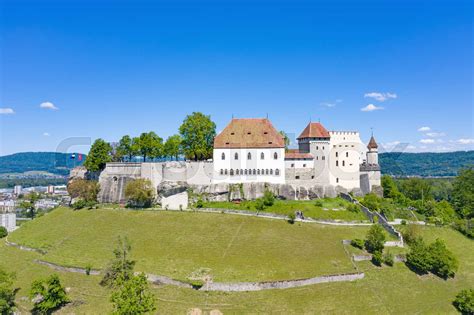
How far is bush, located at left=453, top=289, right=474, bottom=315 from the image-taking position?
118 feet

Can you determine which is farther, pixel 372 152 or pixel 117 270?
pixel 372 152

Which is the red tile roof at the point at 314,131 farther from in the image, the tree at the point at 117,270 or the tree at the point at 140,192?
the tree at the point at 117,270

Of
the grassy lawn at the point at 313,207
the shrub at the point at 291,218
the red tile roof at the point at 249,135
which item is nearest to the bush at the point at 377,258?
the grassy lawn at the point at 313,207

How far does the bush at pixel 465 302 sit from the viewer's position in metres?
36.1

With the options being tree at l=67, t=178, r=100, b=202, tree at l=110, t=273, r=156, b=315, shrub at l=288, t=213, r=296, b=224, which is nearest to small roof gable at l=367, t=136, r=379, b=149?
shrub at l=288, t=213, r=296, b=224

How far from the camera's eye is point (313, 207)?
55.5 m

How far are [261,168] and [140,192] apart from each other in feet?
64.1

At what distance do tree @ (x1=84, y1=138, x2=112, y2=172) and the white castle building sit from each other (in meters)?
20.4

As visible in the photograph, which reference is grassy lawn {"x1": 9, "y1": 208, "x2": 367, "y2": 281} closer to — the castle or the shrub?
the shrub

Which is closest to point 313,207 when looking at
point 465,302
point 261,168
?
point 261,168

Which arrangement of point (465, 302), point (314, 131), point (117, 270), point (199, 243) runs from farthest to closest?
point (314, 131), point (199, 243), point (117, 270), point (465, 302)

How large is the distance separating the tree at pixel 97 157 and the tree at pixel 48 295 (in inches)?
1261

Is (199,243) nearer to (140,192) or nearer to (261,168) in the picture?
(140,192)

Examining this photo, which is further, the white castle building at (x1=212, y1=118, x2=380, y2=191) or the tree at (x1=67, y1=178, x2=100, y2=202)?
the tree at (x1=67, y1=178, x2=100, y2=202)
